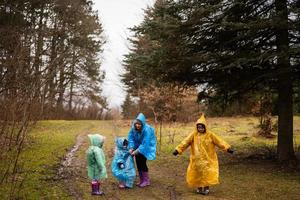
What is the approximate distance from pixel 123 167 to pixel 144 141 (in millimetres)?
807

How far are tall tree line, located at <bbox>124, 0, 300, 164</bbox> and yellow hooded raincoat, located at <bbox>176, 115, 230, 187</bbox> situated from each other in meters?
2.39

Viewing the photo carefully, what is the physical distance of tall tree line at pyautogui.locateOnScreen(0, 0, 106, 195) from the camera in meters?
7.07

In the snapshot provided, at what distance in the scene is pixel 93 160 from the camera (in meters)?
8.63

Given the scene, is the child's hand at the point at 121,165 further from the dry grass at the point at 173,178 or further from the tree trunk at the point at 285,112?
the tree trunk at the point at 285,112

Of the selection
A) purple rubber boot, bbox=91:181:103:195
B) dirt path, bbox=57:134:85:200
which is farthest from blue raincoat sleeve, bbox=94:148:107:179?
dirt path, bbox=57:134:85:200

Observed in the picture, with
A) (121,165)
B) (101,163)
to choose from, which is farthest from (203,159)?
(101,163)

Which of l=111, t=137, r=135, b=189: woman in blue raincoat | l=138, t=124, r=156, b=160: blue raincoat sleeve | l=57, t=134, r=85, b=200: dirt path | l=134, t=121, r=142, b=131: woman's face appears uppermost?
l=134, t=121, r=142, b=131: woman's face

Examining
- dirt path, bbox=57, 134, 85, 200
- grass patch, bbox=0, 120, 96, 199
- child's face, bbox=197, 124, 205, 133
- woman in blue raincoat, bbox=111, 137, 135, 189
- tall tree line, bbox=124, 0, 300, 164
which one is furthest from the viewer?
tall tree line, bbox=124, 0, 300, 164

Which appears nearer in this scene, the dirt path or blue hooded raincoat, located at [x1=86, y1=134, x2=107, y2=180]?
blue hooded raincoat, located at [x1=86, y1=134, x2=107, y2=180]

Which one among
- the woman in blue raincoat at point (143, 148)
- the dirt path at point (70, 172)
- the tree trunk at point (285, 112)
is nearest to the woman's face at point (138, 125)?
the woman in blue raincoat at point (143, 148)

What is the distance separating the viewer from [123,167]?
30.9ft

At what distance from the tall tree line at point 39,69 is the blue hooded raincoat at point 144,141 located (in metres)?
2.29

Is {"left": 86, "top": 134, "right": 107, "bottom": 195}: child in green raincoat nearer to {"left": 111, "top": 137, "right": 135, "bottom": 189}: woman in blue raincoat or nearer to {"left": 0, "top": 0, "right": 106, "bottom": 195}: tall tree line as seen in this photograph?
{"left": 111, "top": 137, "right": 135, "bottom": 189}: woman in blue raincoat

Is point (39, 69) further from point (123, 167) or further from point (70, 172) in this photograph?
point (123, 167)
